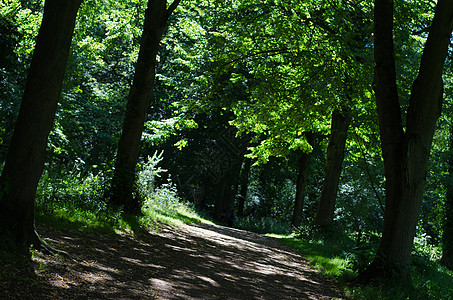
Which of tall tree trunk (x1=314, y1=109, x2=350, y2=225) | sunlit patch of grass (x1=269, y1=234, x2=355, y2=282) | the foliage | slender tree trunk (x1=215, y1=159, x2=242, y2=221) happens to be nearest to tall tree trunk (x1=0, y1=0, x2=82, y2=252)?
sunlit patch of grass (x1=269, y1=234, x2=355, y2=282)

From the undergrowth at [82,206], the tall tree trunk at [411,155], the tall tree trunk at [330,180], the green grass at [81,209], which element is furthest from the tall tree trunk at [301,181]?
the tall tree trunk at [411,155]

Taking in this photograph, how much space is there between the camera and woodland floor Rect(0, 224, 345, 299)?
4688 mm

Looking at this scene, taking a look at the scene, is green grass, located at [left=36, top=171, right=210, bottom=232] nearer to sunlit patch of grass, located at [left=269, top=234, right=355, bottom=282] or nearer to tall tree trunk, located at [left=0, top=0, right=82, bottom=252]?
tall tree trunk, located at [left=0, top=0, right=82, bottom=252]

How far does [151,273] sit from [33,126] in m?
2.75

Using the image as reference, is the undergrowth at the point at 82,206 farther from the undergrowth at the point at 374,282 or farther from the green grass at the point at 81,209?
the undergrowth at the point at 374,282

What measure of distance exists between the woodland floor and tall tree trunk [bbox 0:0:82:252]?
1.91 feet

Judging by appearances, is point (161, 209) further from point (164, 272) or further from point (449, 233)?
point (449, 233)

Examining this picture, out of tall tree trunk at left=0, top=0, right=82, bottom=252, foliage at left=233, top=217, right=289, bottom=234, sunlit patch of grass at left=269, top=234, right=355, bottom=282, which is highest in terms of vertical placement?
tall tree trunk at left=0, top=0, right=82, bottom=252

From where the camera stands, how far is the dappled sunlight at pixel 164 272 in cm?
512

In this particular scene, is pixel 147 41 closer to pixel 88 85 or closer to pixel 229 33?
pixel 229 33

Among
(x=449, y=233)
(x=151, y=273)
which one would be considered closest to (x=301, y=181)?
(x=449, y=233)

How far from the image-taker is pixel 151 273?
642 centimetres

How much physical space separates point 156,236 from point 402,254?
5549 mm

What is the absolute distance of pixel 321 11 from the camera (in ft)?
46.8
